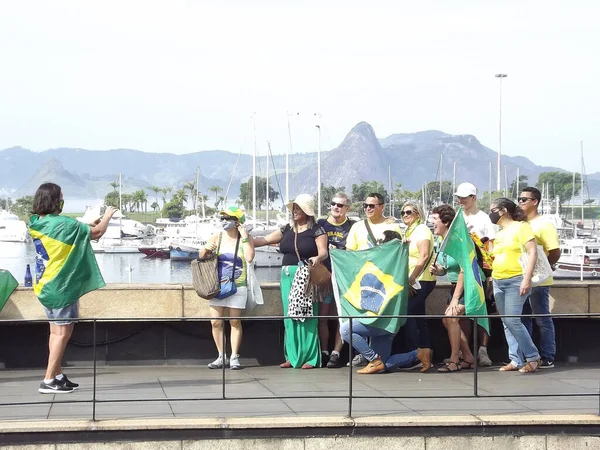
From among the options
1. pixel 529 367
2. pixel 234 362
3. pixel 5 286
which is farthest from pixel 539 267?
pixel 5 286

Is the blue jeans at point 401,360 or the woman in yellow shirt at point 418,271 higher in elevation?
the woman in yellow shirt at point 418,271

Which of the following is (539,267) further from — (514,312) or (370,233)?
(370,233)

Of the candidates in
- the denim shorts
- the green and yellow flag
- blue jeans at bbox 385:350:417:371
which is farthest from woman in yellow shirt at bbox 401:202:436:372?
the green and yellow flag

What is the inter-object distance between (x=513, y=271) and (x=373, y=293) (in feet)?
4.80

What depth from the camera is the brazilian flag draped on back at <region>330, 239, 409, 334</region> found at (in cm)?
997

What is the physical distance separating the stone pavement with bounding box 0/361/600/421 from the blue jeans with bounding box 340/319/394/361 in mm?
237

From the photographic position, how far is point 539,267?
10.3 metres

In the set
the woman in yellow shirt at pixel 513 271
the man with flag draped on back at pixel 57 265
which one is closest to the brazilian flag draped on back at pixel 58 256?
the man with flag draped on back at pixel 57 265

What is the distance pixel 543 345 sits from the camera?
10773 millimetres

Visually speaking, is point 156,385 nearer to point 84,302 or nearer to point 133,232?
point 84,302

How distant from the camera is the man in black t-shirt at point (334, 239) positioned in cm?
1078

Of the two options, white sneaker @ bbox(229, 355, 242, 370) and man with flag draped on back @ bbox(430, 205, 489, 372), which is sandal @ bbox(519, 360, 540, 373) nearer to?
man with flag draped on back @ bbox(430, 205, 489, 372)

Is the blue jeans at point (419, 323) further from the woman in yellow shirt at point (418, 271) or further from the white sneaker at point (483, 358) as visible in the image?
the white sneaker at point (483, 358)

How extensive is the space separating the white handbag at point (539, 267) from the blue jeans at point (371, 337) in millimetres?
1535
